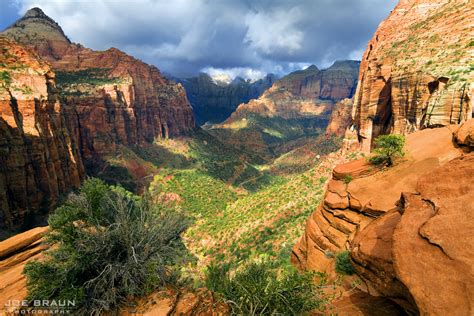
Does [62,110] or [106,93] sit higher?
[106,93]

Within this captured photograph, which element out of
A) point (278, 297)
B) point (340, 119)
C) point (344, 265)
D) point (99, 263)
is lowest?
point (344, 265)

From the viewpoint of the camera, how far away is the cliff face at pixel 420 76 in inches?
910

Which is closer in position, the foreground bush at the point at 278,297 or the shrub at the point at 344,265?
the foreground bush at the point at 278,297

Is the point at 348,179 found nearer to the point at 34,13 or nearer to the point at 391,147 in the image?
the point at 391,147

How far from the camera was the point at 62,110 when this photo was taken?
177 ft

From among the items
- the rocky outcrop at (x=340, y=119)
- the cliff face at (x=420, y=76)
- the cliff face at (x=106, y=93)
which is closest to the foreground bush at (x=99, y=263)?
the cliff face at (x=420, y=76)

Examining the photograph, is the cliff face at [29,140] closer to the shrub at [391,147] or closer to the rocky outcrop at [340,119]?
the shrub at [391,147]

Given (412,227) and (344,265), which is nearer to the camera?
(412,227)

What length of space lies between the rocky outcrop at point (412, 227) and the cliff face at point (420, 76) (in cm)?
900

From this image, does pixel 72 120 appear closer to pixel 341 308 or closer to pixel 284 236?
pixel 284 236

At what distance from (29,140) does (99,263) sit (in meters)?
38.8

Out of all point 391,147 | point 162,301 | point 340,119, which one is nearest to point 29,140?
point 162,301

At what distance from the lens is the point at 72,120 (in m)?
70.4

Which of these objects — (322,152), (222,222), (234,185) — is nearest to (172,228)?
(222,222)
